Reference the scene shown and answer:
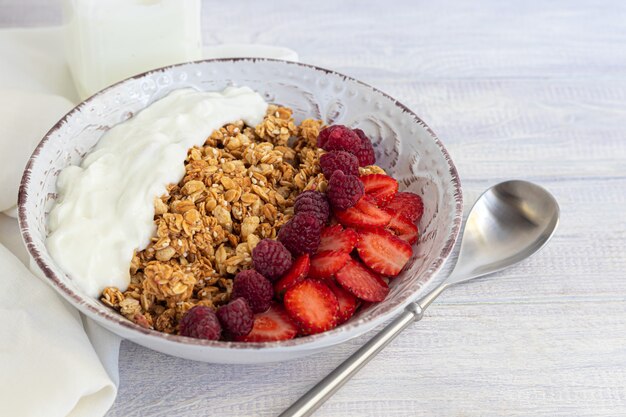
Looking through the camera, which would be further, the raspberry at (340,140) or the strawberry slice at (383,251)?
the raspberry at (340,140)

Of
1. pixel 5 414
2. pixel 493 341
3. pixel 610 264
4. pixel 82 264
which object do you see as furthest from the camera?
pixel 610 264

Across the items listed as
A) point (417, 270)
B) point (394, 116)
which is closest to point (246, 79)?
point (394, 116)

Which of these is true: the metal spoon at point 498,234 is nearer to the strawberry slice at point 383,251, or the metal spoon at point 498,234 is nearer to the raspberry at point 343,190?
the strawberry slice at point 383,251

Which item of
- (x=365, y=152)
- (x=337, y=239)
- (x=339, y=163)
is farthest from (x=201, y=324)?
(x=365, y=152)

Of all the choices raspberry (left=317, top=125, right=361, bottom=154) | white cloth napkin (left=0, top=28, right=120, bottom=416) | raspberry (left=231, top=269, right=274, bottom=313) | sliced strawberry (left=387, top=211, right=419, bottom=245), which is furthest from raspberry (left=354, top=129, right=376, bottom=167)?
white cloth napkin (left=0, top=28, right=120, bottom=416)

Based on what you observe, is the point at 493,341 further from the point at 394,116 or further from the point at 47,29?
the point at 47,29

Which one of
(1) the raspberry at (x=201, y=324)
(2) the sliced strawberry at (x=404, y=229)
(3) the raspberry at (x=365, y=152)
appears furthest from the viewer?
(3) the raspberry at (x=365, y=152)

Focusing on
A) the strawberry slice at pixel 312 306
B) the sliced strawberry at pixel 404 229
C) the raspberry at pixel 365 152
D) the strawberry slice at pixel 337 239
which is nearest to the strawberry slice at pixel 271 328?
the strawberry slice at pixel 312 306

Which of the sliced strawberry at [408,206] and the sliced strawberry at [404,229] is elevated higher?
the sliced strawberry at [408,206]
